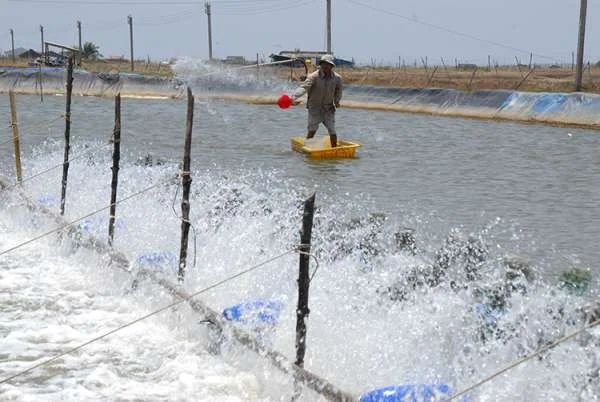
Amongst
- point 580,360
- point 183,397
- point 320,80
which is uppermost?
point 320,80

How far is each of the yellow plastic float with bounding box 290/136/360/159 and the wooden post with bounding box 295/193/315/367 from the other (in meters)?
12.7

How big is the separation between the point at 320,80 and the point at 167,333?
451 inches

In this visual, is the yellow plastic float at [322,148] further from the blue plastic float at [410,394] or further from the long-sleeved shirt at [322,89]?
the blue plastic float at [410,394]

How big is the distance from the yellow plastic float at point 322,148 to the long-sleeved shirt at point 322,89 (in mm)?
965

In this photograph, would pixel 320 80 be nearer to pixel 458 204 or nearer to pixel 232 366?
pixel 458 204

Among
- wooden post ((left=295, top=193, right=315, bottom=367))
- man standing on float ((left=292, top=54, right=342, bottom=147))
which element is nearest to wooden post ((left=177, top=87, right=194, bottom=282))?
wooden post ((left=295, top=193, right=315, bottom=367))

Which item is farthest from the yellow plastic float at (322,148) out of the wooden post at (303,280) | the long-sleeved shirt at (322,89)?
the wooden post at (303,280)

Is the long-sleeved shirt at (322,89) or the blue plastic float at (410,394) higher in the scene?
the long-sleeved shirt at (322,89)

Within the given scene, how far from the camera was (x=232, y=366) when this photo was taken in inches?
290

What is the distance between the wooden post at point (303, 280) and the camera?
6.58 metres

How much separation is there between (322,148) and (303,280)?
13.3m

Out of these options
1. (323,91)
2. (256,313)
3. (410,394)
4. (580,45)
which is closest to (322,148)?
(323,91)

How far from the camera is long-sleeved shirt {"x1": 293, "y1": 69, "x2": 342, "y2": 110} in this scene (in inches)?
744

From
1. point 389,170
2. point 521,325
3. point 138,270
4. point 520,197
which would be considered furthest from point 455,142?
point 521,325
